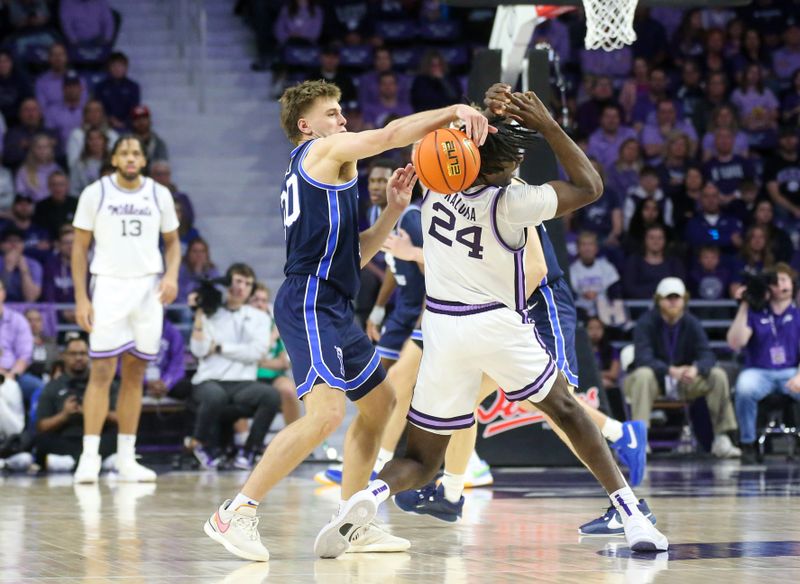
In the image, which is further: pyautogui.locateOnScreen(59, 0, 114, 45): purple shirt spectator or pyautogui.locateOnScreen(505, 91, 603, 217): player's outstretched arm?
pyautogui.locateOnScreen(59, 0, 114, 45): purple shirt spectator

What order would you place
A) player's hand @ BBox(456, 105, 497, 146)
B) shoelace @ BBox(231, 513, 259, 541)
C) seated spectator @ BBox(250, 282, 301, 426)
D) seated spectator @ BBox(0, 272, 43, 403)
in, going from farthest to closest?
seated spectator @ BBox(250, 282, 301, 426) → seated spectator @ BBox(0, 272, 43, 403) → shoelace @ BBox(231, 513, 259, 541) → player's hand @ BBox(456, 105, 497, 146)

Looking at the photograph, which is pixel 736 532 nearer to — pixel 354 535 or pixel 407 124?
pixel 354 535

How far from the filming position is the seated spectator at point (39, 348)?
12.5 metres

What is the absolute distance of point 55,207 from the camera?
14.8 meters

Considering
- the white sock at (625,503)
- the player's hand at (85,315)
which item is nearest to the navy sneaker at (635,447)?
the white sock at (625,503)

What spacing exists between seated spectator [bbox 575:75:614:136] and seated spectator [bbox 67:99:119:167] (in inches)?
217

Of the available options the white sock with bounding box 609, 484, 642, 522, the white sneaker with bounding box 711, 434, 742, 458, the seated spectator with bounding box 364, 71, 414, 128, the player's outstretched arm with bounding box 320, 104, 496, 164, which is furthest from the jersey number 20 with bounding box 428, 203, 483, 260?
the seated spectator with bounding box 364, 71, 414, 128

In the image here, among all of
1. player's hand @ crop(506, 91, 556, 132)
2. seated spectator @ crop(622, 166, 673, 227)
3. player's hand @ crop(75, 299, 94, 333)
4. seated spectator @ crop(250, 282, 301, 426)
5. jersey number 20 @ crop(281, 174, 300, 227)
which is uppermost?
seated spectator @ crop(622, 166, 673, 227)

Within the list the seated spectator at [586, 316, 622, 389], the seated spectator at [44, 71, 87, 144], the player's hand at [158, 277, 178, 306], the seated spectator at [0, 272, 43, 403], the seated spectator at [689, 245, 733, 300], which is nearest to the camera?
the player's hand at [158, 277, 178, 306]

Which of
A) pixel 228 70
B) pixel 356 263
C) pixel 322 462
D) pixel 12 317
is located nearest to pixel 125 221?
pixel 12 317

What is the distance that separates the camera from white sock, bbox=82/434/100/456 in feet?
34.0

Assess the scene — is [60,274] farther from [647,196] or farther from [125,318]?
[647,196]

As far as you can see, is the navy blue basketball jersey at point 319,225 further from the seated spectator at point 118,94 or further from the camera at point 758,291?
the seated spectator at point 118,94

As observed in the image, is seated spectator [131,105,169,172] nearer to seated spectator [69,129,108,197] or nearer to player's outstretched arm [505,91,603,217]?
seated spectator [69,129,108,197]
